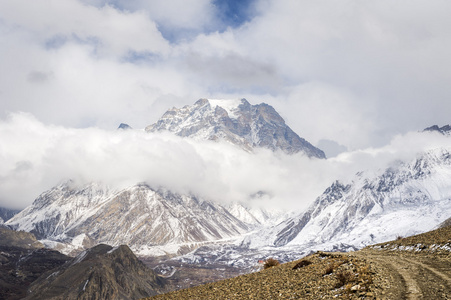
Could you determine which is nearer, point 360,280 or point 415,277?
point 360,280

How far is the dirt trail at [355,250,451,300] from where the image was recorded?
63.9 ft

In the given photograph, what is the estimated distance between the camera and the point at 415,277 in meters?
23.5

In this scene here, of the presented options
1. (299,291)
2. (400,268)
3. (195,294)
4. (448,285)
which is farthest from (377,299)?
(195,294)

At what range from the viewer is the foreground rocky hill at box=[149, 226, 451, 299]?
20.5 meters

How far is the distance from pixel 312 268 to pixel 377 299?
13.8 m

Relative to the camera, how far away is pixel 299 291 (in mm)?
24328

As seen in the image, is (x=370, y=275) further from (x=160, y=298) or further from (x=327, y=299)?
(x=160, y=298)

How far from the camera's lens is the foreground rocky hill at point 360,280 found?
809 inches

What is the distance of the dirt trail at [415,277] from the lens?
63.9 ft

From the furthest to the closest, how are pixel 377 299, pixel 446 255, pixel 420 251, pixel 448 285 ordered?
pixel 420 251
pixel 446 255
pixel 448 285
pixel 377 299

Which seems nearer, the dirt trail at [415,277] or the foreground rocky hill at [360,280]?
the dirt trail at [415,277]

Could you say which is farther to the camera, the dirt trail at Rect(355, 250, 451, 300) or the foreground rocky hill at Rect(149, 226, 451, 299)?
the foreground rocky hill at Rect(149, 226, 451, 299)

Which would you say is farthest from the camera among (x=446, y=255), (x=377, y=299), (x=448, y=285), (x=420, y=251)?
(x=420, y=251)

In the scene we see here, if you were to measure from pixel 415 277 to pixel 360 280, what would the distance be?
12.6 feet
